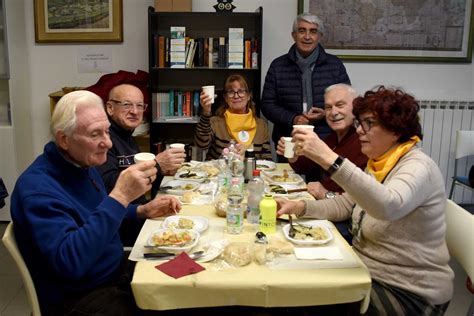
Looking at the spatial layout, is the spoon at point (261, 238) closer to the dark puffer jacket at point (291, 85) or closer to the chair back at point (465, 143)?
the dark puffer jacket at point (291, 85)

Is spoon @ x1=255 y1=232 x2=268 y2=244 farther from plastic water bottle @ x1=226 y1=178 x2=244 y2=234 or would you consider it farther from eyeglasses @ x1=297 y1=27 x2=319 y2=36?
eyeglasses @ x1=297 y1=27 x2=319 y2=36

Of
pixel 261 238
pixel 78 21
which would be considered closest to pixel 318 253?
pixel 261 238

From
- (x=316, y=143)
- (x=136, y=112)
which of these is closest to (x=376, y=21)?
(x=136, y=112)

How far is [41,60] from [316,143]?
3523 mm

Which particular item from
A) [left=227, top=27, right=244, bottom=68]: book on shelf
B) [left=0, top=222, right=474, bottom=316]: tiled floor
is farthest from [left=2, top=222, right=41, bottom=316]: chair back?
[left=227, top=27, right=244, bottom=68]: book on shelf

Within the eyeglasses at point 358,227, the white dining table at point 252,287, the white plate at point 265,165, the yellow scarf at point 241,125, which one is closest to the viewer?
the white dining table at point 252,287

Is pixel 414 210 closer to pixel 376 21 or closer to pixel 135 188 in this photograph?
pixel 135 188

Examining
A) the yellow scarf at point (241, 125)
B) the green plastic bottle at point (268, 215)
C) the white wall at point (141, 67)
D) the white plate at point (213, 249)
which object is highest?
the white wall at point (141, 67)

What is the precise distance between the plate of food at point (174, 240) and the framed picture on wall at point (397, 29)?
2.99 m

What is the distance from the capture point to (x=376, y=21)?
4.20 meters

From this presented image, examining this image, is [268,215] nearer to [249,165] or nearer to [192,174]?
[249,165]

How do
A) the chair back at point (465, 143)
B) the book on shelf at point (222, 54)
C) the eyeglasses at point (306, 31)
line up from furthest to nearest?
the book on shelf at point (222, 54)
the chair back at point (465, 143)
the eyeglasses at point (306, 31)

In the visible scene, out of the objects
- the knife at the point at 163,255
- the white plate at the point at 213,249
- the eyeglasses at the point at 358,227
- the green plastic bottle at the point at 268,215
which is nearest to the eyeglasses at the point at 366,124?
the eyeglasses at the point at 358,227

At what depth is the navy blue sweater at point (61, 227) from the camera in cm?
142
